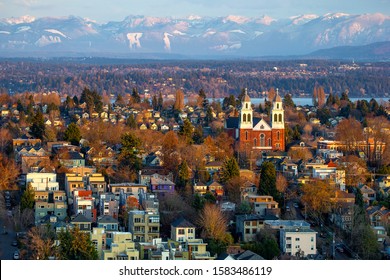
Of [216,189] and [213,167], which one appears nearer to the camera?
[216,189]

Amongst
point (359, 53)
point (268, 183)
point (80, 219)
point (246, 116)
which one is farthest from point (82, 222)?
point (359, 53)

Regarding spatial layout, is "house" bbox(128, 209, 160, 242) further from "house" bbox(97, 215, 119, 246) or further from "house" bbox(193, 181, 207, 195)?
"house" bbox(193, 181, 207, 195)

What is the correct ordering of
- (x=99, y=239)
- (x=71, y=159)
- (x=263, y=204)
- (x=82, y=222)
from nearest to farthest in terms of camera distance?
(x=99, y=239)
(x=82, y=222)
(x=263, y=204)
(x=71, y=159)

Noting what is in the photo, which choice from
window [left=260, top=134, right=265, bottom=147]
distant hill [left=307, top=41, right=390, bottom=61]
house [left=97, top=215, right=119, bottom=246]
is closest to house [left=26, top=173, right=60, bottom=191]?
house [left=97, top=215, right=119, bottom=246]

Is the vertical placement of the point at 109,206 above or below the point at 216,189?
above

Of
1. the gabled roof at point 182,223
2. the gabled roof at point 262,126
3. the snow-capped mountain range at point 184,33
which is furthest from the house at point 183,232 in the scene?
the snow-capped mountain range at point 184,33

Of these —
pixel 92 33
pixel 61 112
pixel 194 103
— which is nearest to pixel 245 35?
pixel 92 33

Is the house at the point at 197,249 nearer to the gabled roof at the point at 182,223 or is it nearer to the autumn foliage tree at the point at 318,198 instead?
the gabled roof at the point at 182,223

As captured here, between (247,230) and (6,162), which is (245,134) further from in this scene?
(247,230)

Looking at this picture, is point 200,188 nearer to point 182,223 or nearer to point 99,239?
point 182,223
